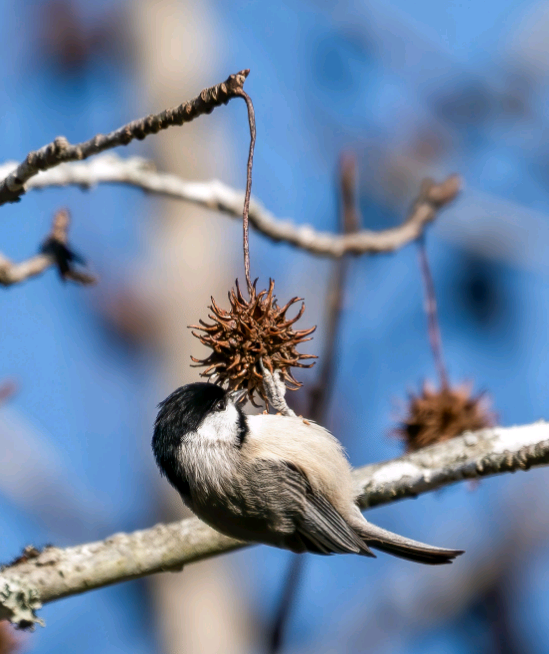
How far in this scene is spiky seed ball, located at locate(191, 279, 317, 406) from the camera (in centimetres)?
188

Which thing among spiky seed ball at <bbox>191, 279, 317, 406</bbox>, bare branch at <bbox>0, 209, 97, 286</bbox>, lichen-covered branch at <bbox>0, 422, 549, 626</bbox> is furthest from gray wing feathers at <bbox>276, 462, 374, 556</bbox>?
bare branch at <bbox>0, 209, 97, 286</bbox>

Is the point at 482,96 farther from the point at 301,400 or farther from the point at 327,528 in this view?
the point at 327,528

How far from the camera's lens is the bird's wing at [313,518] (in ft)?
7.36

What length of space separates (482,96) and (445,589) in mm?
3362

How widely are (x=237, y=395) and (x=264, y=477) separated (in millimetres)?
347

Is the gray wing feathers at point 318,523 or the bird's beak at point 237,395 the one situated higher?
the bird's beak at point 237,395

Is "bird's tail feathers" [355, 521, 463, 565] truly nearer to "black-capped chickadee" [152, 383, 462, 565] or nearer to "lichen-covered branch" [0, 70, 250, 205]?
"black-capped chickadee" [152, 383, 462, 565]

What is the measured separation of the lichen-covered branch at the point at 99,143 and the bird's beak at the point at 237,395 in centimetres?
72

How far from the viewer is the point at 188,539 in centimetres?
227

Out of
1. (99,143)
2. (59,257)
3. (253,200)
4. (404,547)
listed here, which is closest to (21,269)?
(59,257)

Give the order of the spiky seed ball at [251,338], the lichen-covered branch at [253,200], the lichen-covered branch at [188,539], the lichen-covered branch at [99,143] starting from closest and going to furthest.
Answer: the lichen-covered branch at [99,143], the spiky seed ball at [251,338], the lichen-covered branch at [188,539], the lichen-covered branch at [253,200]

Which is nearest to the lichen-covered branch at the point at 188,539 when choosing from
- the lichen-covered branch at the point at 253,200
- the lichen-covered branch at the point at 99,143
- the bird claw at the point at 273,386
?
the bird claw at the point at 273,386

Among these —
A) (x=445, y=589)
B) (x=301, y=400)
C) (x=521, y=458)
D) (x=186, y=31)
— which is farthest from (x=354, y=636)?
(x=186, y=31)

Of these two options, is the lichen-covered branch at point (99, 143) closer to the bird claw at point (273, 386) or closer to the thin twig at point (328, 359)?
the bird claw at point (273, 386)
